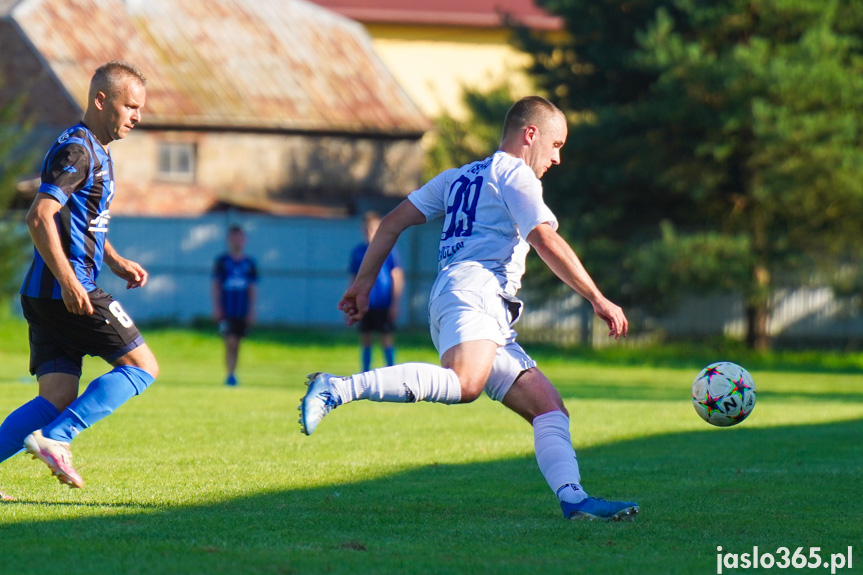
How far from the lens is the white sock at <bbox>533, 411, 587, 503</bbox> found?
584 centimetres

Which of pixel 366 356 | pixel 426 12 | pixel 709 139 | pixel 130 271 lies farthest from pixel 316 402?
pixel 426 12

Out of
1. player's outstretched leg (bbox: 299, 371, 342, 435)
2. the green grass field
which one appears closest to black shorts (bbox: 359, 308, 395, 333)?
the green grass field

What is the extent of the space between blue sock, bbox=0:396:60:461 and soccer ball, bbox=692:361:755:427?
3.56 m

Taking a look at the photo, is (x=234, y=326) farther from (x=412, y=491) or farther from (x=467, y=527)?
(x=467, y=527)

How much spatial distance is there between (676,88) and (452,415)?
571 inches

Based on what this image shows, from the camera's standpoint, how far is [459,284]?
19.4ft

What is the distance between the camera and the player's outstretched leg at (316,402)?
539cm

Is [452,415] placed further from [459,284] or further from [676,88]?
[676,88]

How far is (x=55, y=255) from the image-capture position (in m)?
5.71

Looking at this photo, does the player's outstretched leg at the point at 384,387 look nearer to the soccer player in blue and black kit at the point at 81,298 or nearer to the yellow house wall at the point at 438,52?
the soccer player in blue and black kit at the point at 81,298

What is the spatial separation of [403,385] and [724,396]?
2.34 m

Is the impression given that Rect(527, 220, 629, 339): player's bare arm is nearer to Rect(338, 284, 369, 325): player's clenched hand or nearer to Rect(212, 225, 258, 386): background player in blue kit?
Rect(338, 284, 369, 325): player's clenched hand

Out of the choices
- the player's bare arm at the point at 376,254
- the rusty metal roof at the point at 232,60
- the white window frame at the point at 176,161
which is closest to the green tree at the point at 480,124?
the rusty metal roof at the point at 232,60

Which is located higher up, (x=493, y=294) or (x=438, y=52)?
(x=438, y=52)
